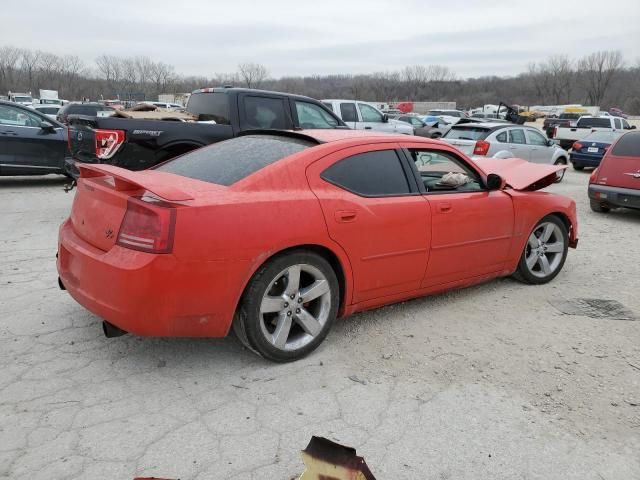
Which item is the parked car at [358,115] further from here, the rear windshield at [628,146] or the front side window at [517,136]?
the rear windshield at [628,146]

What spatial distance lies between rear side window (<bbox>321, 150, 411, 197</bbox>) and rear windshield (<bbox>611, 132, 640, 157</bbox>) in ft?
22.0

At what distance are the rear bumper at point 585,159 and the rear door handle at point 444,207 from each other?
13.9 m

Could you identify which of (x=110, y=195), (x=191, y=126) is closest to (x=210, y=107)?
(x=191, y=126)

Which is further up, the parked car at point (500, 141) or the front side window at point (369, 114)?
the front side window at point (369, 114)

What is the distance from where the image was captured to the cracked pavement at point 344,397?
247cm

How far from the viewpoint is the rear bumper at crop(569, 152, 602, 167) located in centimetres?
1580

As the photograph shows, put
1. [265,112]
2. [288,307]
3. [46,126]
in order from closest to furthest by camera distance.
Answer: [288,307], [265,112], [46,126]

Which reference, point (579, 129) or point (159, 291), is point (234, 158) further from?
point (579, 129)

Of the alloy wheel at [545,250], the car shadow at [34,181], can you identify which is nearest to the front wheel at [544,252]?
the alloy wheel at [545,250]

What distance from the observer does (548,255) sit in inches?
209

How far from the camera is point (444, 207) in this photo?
4086mm

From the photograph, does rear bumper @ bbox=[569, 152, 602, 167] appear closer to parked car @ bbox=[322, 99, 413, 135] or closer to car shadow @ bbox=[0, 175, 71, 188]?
parked car @ bbox=[322, 99, 413, 135]

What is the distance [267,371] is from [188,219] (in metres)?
1.09

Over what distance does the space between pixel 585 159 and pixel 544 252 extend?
1265cm
